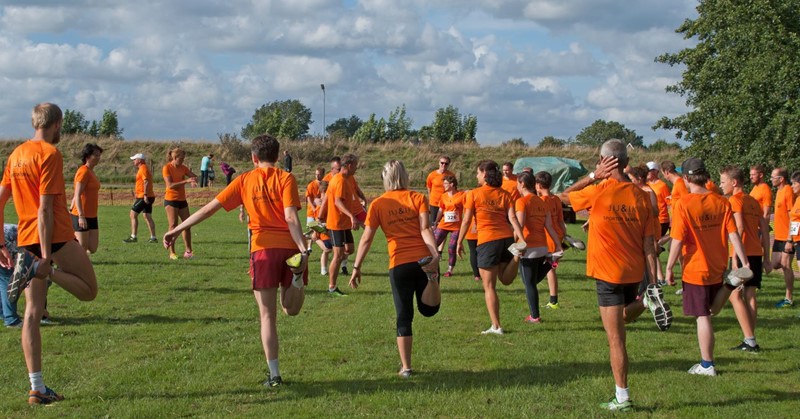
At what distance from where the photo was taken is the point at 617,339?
5973mm

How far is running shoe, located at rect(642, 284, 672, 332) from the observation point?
615cm

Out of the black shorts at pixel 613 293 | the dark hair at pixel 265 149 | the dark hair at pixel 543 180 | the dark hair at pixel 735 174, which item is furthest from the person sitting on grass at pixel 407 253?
the dark hair at pixel 735 174

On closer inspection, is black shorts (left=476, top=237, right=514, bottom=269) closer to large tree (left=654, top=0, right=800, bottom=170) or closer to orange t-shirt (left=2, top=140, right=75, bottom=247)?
orange t-shirt (left=2, top=140, right=75, bottom=247)

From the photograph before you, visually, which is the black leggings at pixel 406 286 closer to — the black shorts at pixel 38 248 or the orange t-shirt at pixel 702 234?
the orange t-shirt at pixel 702 234

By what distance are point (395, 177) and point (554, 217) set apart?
13.7 feet

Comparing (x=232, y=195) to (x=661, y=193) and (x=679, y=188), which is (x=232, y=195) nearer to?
(x=679, y=188)

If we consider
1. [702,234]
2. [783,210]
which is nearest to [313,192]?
[783,210]

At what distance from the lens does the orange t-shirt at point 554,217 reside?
1022 centimetres

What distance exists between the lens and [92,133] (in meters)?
72.9

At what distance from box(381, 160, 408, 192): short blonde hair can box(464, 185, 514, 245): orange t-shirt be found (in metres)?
2.36

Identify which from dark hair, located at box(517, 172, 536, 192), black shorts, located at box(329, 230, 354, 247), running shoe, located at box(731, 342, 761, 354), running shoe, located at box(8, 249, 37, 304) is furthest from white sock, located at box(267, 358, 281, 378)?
black shorts, located at box(329, 230, 354, 247)

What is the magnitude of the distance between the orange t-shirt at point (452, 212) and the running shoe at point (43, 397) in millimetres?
8272

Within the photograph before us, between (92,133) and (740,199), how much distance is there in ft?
237

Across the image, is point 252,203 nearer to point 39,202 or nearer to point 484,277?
point 39,202
